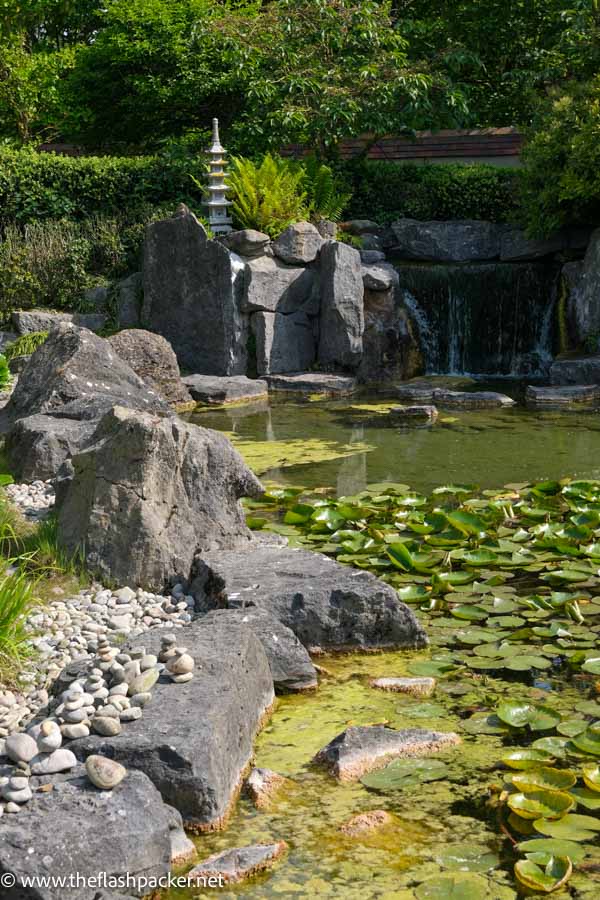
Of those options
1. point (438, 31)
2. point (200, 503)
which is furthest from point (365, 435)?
point (438, 31)

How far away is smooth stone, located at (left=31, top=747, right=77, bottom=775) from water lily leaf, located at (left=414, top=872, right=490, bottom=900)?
3.87 feet

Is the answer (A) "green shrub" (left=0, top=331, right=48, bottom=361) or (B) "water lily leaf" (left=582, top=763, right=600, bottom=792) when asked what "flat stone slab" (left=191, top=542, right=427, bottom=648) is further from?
(A) "green shrub" (left=0, top=331, right=48, bottom=361)

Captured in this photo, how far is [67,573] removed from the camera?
5.57 m

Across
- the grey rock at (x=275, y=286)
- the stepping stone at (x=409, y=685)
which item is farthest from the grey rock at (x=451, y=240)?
the stepping stone at (x=409, y=685)

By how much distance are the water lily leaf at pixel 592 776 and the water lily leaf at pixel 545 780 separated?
0.05 metres

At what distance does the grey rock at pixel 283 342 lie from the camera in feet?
44.3

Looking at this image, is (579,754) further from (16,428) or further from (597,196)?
(597,196)

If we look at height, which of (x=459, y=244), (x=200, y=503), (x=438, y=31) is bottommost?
(x=200, y=503)

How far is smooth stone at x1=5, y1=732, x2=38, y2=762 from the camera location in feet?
11.7

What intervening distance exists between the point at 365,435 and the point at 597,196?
553 cm

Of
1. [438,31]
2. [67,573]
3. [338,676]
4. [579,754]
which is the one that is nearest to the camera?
[579,754]

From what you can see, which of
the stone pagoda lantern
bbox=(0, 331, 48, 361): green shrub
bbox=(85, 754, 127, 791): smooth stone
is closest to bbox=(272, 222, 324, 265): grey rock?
the stone pagoda lantern

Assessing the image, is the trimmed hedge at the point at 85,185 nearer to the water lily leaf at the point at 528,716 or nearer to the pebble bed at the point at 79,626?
the pebble bed at the point at 79,626

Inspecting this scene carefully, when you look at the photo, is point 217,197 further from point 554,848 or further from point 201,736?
point 554,848
